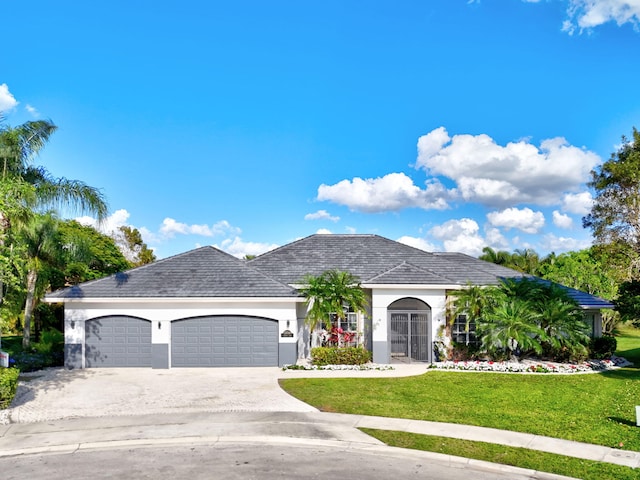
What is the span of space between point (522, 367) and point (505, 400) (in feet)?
19.0

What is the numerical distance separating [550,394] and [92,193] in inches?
681

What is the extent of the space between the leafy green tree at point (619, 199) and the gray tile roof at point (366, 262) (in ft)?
16.4

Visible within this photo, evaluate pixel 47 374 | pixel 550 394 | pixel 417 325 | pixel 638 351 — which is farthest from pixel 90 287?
pixel 638 351

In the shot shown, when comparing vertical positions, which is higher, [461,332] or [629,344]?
[461,332]

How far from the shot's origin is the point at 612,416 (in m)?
12.8

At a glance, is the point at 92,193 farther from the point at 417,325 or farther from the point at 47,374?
the point at 417,325

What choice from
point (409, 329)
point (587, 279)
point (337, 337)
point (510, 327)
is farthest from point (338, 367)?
point (587, 279)

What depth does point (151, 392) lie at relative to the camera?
15.9 metres

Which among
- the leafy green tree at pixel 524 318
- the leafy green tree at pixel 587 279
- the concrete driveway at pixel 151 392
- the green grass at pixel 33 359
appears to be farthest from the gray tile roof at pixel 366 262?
the leafy green tree at pixel 587 279

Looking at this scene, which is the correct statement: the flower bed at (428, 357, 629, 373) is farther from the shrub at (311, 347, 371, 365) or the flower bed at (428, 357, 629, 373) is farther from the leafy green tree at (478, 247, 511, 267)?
the leafy green tree at (478, 247, 511, 267)

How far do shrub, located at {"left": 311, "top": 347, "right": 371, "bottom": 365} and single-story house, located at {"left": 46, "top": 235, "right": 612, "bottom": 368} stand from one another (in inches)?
39.6

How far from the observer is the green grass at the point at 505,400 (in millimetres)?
11875

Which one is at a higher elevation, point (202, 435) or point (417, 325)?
point (417, 325)

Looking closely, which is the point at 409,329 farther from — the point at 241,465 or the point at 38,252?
the point at 38,252
